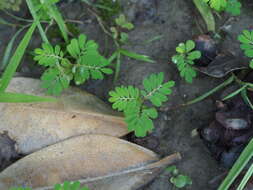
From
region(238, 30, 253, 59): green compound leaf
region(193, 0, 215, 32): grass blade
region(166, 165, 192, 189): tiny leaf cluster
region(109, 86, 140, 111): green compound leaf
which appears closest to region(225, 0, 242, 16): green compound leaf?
region(193, 0, 215, 32): grass blade

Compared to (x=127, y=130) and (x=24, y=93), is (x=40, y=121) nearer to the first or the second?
(x=24, y=93)

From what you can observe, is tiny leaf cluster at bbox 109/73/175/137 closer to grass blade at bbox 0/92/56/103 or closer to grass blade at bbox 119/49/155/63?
grass blade at bbox 119/49/155/63

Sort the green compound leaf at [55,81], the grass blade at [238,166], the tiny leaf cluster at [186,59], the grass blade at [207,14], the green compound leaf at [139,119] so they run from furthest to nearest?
the grass blade at [207,14], the tiny leaf cluster at [186,59], the green compound leaf at [55,81], the green compound leaf at [139,119], the grass blade at [238,166]

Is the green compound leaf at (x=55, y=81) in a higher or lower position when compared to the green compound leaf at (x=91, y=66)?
lower

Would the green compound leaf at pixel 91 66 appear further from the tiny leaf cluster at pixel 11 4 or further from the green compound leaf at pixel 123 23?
the tiny leaf cluster at pixel 11 4

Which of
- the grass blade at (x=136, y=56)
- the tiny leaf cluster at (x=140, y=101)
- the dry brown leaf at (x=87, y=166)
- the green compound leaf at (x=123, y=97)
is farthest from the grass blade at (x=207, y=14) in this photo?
the dry brown leaf at (x=87, y=166)

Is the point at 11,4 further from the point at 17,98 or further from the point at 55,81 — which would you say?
the point at 17,98
